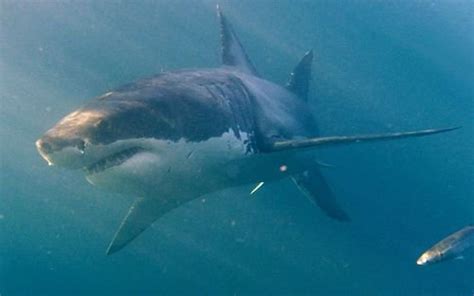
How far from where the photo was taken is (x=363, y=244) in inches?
1061

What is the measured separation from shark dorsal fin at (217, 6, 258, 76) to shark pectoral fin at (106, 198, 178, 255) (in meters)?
3.33

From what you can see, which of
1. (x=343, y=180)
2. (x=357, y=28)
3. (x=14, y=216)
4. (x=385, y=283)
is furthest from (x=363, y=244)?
(x=14, y=216)

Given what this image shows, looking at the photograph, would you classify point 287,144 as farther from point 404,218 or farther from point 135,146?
point 404,218

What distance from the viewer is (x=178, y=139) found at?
16.2 feet

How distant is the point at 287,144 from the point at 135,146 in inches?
95.5

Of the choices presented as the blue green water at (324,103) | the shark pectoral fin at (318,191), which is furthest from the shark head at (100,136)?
the blue green water at (324,103)

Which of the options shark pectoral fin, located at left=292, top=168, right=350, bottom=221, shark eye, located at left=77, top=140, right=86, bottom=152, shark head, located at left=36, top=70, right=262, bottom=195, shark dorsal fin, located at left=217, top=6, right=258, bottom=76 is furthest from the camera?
shark pectoral fin, located at left=292, top=168, right=350, bottom=221

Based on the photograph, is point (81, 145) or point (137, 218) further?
point (137, 218)

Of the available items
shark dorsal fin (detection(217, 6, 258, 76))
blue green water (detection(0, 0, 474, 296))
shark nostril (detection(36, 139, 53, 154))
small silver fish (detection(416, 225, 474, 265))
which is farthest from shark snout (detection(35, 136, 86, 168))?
blue green water (detection(0, 0, 474, 296))

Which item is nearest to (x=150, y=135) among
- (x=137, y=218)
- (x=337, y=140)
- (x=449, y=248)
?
(x=337, y=140)

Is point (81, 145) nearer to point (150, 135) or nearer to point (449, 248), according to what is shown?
point (150, 135)

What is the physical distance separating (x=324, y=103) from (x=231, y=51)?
1724 cm

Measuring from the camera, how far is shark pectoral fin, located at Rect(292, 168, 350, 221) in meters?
10.8

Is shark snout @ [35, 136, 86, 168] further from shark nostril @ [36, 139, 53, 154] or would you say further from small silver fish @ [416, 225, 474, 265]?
small silver fish @ [416, 225, 474, 265]
